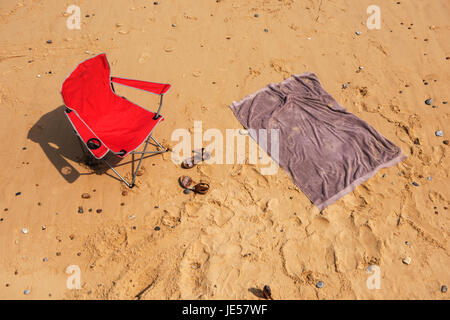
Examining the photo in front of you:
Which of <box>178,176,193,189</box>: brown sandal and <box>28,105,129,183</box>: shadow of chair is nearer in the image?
<box>178,176,193,189</box>: brown sandal

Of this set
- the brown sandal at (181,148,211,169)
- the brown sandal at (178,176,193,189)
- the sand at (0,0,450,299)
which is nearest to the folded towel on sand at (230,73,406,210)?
the sand at (0,0,450,299)

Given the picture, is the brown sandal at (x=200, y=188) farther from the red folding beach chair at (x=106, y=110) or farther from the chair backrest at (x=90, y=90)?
the chair backrest at (x=90, y=90)

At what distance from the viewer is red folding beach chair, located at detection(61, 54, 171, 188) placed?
3637mm

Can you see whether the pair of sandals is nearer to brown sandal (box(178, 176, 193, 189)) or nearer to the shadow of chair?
brown sandal (box(178, 176, 193, 189))

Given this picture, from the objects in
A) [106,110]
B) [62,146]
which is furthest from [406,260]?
[62,146]

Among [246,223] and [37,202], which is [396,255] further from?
[37,202]

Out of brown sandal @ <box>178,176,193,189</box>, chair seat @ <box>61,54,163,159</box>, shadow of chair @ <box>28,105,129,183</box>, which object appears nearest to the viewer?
chair seat @ <box>61,54,163,159</box>

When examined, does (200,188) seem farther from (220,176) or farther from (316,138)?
(316,138)

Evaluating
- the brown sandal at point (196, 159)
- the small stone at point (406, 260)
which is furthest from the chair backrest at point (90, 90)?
the small stone at point (406, 260)

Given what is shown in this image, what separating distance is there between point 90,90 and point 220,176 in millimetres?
1907

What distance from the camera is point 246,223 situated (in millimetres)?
3469

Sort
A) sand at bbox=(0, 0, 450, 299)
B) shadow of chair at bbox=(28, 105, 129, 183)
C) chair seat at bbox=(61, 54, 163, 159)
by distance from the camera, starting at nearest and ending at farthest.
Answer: sand at bbox=(0, 0, 450, 299), chair seat at bbox=(61, 54, 163, 159), shadow of chair at bbox=(28, 105, 129, 183)

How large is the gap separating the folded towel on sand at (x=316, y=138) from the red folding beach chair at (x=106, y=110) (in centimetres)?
129
